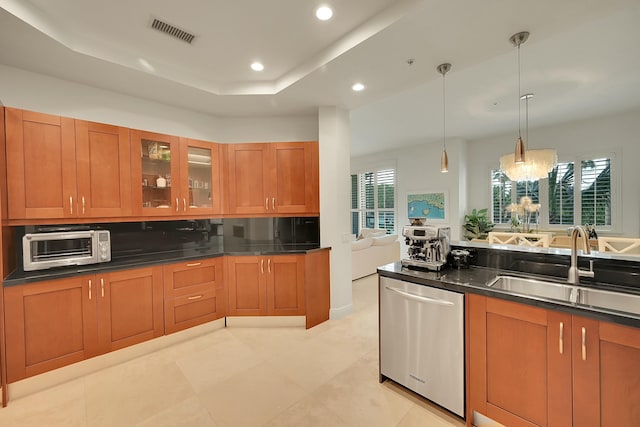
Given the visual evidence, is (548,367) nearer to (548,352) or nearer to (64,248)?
(548,352)

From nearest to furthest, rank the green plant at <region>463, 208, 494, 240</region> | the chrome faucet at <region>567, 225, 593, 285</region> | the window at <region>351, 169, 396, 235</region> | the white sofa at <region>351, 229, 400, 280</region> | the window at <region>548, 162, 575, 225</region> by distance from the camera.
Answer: the chrome faucet at <region>567, 225, 593, 285</region> → the white sofa at <region>351, 229, 400, 280</region> → the window at <region>548, 162, 575, 225</region> → the green plant at <region>463, 208, 494, 240</region> → the window at <region>351, 169, 396, 235</region>

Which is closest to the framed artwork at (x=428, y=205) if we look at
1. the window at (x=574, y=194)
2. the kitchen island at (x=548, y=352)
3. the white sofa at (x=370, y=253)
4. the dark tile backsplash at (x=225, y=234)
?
the white sofa at (x=370, y=253)

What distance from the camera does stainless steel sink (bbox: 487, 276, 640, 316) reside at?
5.13 feet

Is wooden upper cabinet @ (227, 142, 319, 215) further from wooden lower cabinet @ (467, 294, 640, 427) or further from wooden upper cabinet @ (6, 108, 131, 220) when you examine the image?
wooden lower cabinet @ (467, 294, 640, 427)

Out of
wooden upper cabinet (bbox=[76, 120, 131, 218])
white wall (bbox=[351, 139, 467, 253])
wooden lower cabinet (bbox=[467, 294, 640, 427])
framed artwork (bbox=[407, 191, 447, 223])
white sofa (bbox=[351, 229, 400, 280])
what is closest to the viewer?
wooden lower cabinet (bbox=[467, 294, 640, 427])

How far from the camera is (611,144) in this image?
15.7ft

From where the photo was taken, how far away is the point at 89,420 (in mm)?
1845

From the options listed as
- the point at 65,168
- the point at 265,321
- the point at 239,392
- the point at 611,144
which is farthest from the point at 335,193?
the point at 611,144

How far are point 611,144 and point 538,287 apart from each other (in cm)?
497

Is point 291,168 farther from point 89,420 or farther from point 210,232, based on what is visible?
point 89,420

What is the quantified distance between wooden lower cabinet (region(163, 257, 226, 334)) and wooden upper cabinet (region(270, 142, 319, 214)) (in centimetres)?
103

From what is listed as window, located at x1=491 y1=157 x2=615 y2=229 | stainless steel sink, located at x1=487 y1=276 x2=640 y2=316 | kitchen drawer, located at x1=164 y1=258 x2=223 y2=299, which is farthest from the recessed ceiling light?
window, located at x1=491 y1=157 x2=615 y2=229

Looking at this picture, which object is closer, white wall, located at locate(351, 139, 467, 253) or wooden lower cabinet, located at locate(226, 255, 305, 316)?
wooden lower cabinet, located at locate(226, 255, 305, 316)

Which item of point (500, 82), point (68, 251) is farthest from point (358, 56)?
point (68, 251)
